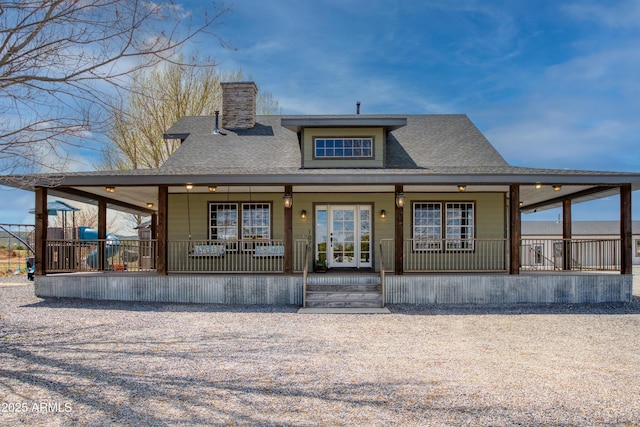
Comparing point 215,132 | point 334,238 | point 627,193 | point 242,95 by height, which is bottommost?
point 334,238

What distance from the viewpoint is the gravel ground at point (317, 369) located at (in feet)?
14.2

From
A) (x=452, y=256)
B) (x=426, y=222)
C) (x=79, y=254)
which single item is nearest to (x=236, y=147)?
(x=79, y=254)

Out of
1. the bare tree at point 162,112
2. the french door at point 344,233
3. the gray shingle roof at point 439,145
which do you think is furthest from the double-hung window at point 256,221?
the bare tree at point 162,112

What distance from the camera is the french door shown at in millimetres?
14062

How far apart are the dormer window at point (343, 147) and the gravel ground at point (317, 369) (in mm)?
5761

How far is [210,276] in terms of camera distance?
11.7 metres

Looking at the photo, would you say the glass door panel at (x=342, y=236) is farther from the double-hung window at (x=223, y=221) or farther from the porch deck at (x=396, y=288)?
the double-hung window at (x=223, y=221)

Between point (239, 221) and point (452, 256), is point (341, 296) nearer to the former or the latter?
point (452, 256)

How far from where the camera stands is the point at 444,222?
46.1 ft

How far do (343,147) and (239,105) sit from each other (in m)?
4.85

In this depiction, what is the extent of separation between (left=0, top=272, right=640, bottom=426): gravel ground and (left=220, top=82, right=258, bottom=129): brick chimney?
8.70 meters

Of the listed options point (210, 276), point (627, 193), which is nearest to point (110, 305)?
point (210, 276)

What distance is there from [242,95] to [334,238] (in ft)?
21.3

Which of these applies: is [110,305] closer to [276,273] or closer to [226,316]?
[226,316]
